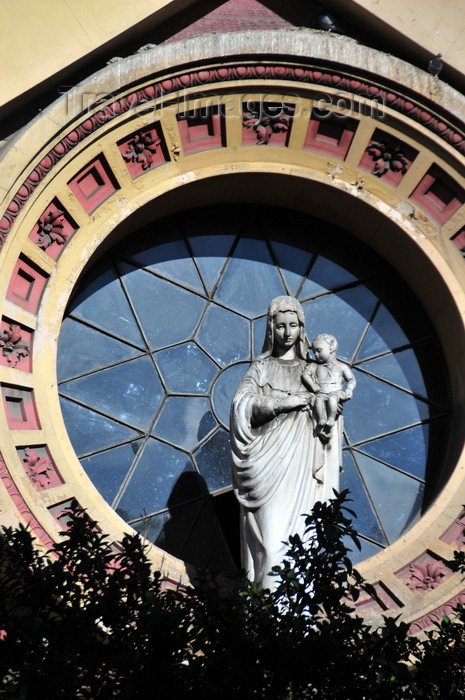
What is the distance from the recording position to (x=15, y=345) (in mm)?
9367

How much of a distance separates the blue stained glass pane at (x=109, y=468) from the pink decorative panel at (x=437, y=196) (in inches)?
141

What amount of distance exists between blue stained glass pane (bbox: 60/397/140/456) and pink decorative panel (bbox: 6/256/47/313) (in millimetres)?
999

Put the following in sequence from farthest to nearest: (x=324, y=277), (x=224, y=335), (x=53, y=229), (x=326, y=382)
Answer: (x=324, y=277) → (x=224, y=335) → (x=53, y=229) → (x=326, y=382)

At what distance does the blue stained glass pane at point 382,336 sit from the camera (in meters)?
10.7

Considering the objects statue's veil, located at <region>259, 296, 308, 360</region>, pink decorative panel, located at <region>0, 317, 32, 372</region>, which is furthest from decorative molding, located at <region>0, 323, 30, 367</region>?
statue's veil, located at <region>259, 296, 308, 360</region>

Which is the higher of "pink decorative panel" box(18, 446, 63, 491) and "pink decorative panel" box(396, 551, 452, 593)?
"pink decorative panel" box(18, 446, 63, 491)

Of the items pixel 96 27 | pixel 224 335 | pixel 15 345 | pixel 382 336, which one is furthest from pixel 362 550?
pixel 96 27

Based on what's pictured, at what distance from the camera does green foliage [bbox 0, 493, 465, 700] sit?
5.71 metres

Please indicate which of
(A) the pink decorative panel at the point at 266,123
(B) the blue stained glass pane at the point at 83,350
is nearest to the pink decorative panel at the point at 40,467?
(B) the blue stained glass pane at the point at 83,350

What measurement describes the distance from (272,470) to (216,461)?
1.61m

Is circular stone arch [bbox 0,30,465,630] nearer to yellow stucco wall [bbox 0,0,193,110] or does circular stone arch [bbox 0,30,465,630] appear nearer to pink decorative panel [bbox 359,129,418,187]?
pink decorative panel [bbox 359,129,418,187]

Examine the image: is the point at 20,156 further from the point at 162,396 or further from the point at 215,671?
the point at 215,671

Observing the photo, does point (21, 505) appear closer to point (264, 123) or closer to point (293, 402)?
point (293, 402)

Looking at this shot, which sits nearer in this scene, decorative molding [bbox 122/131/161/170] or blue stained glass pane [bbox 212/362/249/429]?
decorative molding [bbox 122/131/161/170]
